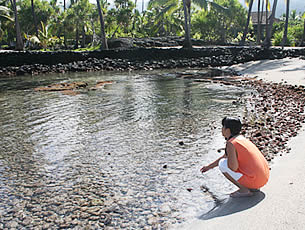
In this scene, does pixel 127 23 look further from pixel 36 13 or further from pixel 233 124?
pixel 233 124

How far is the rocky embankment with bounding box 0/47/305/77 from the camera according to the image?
27.1 meters

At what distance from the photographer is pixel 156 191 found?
16.2 feet

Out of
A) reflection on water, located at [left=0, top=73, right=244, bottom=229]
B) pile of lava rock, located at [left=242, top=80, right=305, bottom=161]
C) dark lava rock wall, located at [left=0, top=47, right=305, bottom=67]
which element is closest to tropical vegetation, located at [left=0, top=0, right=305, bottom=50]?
dark lava rock wall, located at [left=0, top=47, right=305, bottom=67]

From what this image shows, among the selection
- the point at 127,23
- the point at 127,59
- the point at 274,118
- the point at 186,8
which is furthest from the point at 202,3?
the point at 274,118

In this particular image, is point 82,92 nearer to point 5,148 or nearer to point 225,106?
point 225,106

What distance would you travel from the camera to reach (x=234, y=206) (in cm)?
400

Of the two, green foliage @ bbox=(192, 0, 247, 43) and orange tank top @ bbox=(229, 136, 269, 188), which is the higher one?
green foliage @ bbox=(192, 0, 247, 43)

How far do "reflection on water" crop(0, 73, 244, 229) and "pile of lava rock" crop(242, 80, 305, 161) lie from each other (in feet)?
2.65

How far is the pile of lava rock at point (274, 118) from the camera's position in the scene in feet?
21.7

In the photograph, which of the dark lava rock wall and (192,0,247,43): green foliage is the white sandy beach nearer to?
the dark lava rock wall

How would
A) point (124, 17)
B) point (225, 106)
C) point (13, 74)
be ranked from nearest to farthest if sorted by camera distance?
1. point (225, 106)
2. point (13, 74)
3. point (124, 17)

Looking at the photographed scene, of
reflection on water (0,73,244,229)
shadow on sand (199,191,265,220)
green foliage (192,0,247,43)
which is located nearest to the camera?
shadow on sand (199,191,265,220)

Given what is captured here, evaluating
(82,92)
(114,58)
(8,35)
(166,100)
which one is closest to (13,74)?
(114,58)

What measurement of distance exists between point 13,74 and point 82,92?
1265 cm
